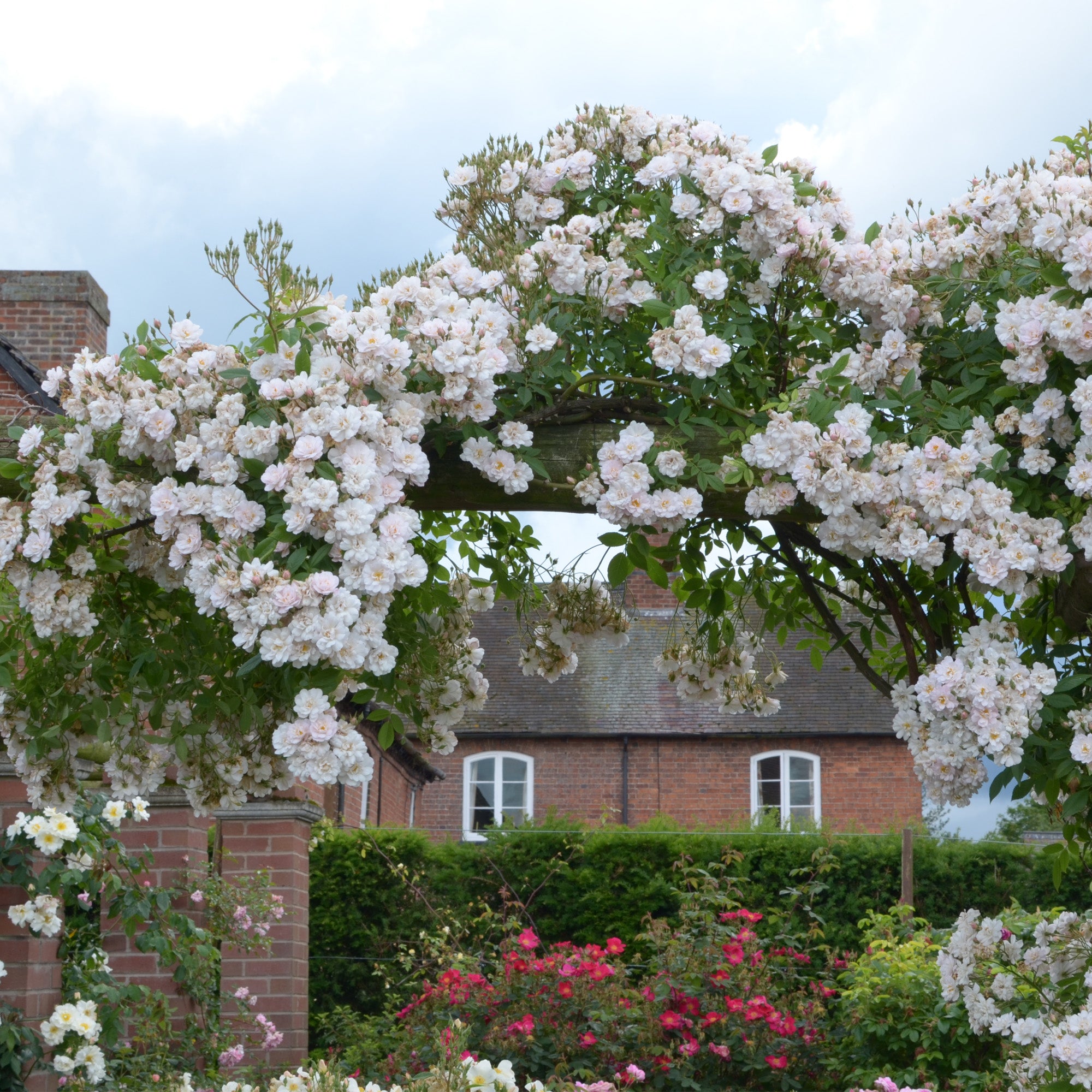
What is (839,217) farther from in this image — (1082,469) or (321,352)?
(321,352)

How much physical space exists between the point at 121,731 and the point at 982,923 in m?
2.50

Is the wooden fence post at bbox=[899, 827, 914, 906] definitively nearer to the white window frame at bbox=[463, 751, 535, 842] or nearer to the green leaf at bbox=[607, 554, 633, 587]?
the green leaf at bbox=[607, 554, 633, 587]

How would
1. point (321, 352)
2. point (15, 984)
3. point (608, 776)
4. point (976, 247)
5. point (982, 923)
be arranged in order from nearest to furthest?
point (321, 352)
point (976, 247)
point (982, 923)
point (15, 984)
point (608, 776)

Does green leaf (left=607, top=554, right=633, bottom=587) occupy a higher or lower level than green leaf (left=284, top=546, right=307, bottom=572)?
higher

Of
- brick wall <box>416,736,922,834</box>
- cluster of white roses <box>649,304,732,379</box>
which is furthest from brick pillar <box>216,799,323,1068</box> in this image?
brick wall <box>416,736,922,834</box>

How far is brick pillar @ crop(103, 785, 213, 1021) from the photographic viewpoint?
617cm

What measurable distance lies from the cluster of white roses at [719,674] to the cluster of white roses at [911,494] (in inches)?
52.0

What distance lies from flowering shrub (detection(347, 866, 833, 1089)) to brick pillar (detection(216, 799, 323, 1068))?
64cm

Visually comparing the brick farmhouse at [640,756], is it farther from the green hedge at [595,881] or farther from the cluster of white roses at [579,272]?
the cluster of white roses at [579,272]

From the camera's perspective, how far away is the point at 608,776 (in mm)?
18516

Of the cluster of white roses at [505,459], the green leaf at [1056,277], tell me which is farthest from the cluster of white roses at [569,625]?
the green leaf at [1056,277]

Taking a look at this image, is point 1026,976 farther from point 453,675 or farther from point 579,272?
point 579,272

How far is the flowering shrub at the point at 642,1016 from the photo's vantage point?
20.7 ft

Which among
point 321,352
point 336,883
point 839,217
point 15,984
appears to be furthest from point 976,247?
point 336,883
